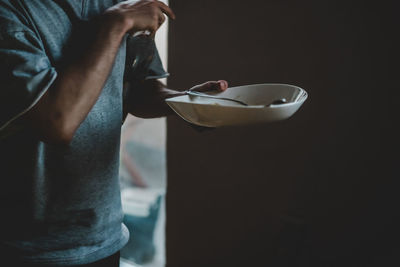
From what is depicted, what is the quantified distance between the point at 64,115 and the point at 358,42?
3.77 ft

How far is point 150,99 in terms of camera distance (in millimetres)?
1005

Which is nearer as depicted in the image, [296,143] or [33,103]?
[33,103]

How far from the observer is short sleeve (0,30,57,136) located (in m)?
0.53

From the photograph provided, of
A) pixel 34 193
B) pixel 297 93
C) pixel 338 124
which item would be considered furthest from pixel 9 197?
pixel 338 124

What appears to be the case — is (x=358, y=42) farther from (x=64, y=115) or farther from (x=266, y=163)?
(x=64, y=115)

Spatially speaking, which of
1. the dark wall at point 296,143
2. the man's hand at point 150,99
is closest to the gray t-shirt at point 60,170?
the man's hand at point 150,99

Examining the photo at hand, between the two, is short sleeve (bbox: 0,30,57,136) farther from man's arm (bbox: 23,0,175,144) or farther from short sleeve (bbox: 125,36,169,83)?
short sleeve (bbox: 125,36,169,83)

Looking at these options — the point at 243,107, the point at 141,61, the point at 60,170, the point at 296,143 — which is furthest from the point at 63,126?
the point at 296,143

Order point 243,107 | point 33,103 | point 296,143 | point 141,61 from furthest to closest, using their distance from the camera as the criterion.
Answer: point 296,143, point 141,61, point 243,107, point 33,103

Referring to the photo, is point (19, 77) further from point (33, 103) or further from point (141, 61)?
point (141, 61)

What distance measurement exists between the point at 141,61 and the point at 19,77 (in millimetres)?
456

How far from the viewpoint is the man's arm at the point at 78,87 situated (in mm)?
558

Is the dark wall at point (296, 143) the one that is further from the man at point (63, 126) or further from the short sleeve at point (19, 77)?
the short sleeve at point (19, 77)

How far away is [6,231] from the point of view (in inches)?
28.2
